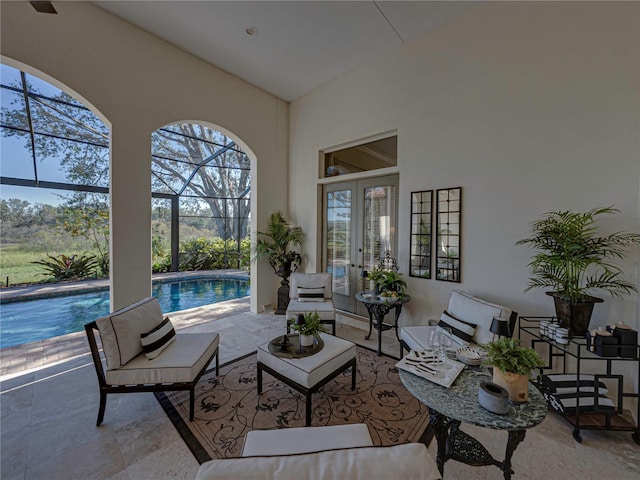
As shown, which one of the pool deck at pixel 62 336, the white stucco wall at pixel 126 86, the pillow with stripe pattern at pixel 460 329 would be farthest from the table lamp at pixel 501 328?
the pool deck at pixel 62 336

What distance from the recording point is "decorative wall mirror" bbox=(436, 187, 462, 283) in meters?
3.39

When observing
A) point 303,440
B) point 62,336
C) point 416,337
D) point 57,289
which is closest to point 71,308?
point 57,289

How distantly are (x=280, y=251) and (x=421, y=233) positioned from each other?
2.72 metres

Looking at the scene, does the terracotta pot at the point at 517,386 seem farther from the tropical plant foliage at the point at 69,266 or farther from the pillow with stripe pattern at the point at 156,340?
the tropical plant foliage at the point at 69,266

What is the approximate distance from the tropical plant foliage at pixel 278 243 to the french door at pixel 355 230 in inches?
23.6

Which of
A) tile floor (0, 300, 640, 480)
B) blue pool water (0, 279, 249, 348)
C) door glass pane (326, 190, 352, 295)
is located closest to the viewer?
tile floor (0, 300, 640, 480)

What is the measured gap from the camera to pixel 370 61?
4.25 metres

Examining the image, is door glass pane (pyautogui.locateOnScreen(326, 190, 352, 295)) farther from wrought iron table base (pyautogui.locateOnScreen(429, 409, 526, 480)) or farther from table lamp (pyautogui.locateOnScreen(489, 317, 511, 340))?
wrought iron table base (pyautogui.locateOnScreen(429, 409, 526, 480))

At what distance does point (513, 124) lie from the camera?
298cm

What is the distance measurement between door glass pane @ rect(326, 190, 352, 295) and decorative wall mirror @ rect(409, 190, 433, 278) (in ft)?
4.17

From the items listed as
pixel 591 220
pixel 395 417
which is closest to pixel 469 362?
pixel 395 417

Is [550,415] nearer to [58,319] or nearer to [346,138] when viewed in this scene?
[346,138]

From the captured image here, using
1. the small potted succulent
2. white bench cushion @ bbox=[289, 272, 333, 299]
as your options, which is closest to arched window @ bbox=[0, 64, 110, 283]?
white bench cushion @ bbox=[289, 272, 333, 299]

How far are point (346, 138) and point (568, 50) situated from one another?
2888 millimetres
